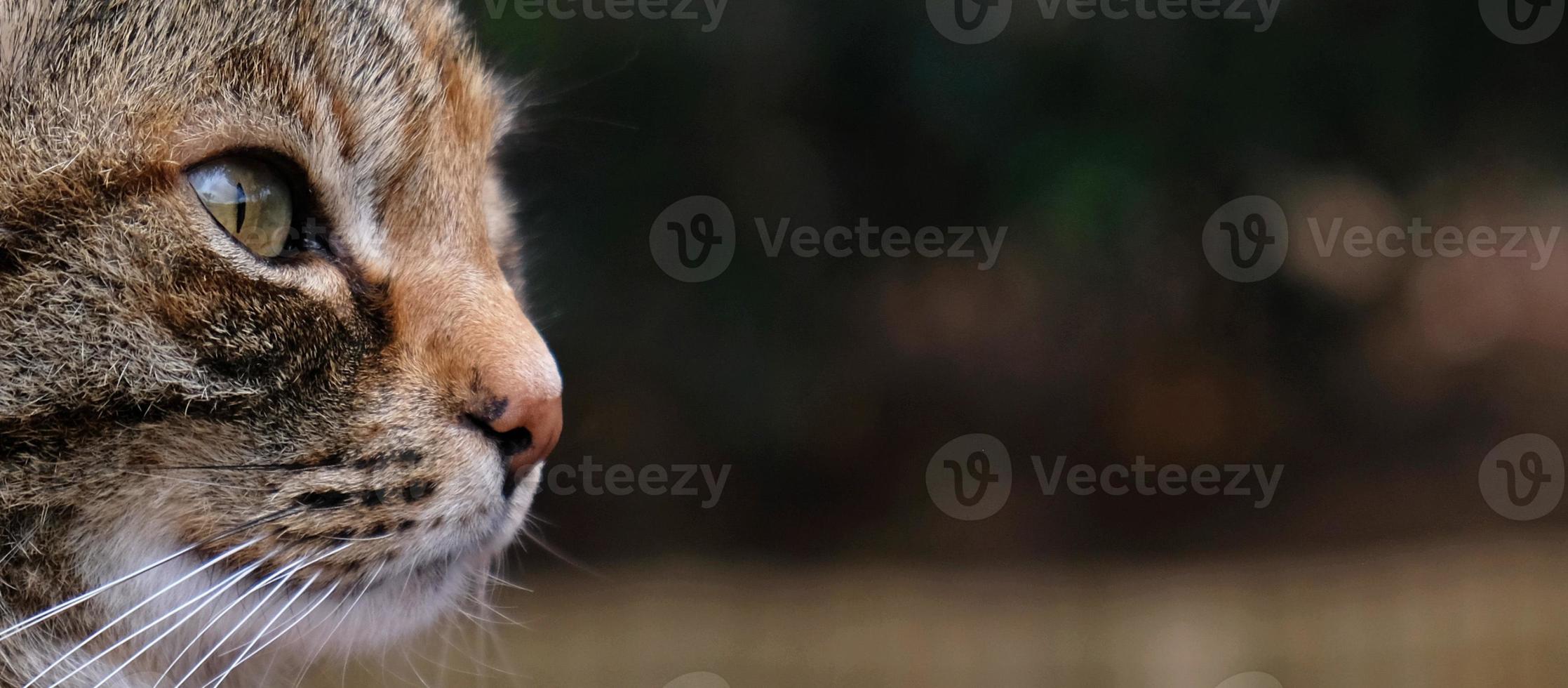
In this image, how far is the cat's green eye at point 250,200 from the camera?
4.01 feet

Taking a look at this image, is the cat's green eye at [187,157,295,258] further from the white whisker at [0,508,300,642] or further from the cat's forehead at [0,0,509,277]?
the white whisker at [0,508,300,642]

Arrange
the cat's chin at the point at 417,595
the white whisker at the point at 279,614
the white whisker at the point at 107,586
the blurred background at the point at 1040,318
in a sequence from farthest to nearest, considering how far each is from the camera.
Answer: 1. the blurred background at the point at 1040,318
2. the cat's chin at the point at 417,595
3. the white whisker at the point at 279,614
4. the white whisker at the point at 107,586

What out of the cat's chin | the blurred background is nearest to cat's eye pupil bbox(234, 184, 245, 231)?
the cat's chin

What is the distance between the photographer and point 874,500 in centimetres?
355

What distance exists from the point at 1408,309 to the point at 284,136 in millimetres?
3190

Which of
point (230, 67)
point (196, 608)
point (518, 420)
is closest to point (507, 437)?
point (518, 420)

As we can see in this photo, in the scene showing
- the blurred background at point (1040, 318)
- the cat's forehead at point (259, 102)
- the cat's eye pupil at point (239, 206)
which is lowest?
the cat's eye pupil at point (239, 206)

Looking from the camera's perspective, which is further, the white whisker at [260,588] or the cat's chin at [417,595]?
the cat's chin at [417,595]

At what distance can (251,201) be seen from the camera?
126 centimetres

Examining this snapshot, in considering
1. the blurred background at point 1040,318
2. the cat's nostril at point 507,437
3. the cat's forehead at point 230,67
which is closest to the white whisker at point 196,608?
the cat's nostril at point 507,437

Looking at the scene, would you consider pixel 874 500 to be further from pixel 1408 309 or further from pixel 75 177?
pixel 75 177

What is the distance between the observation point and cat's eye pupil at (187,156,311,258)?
122cm

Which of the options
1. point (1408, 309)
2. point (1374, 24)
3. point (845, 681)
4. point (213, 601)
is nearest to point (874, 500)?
point (845, 681)

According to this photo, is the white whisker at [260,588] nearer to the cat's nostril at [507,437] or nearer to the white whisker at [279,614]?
the white whisker at [279,614]
